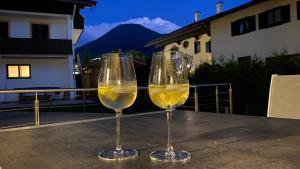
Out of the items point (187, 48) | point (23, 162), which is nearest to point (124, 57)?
point (23, 162)

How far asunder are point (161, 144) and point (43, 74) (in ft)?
47.2

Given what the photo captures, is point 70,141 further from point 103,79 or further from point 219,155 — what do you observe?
point 219,155

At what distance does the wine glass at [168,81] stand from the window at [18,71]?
14.2 metres

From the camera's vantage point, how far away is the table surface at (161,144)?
72 centimetres

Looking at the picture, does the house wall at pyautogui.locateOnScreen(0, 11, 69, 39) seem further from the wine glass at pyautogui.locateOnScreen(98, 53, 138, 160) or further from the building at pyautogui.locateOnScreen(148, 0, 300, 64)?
the wine glass at pyautogui.locateOnScreen(98, 53, 138, 160)

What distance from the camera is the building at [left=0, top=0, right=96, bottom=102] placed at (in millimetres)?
13344

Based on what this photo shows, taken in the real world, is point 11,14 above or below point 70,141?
above

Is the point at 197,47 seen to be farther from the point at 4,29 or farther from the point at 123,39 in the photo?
the point at 123,39

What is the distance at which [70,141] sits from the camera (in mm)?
1007

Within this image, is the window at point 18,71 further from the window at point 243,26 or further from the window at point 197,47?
the window at point 243,26

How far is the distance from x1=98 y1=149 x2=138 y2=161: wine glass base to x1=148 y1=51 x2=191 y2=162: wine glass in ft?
0.17

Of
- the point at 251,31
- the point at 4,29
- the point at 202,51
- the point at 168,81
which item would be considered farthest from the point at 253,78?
the point at 4,29

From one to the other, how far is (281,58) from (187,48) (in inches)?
337

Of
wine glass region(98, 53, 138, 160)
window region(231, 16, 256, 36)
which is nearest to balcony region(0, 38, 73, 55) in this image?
window region(231, 16, 256, 36)
